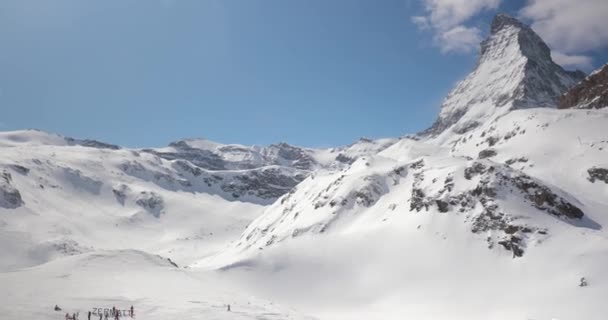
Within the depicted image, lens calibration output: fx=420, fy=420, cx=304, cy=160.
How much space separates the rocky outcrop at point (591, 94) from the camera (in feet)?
305

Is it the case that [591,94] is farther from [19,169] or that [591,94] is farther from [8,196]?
[19,169]

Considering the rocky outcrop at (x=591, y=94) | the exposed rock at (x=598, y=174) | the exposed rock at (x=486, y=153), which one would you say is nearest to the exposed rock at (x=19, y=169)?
the exposed rock at (x=486, y=153)

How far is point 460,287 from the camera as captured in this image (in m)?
52.8

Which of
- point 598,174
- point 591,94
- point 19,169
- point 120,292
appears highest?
point 19,169

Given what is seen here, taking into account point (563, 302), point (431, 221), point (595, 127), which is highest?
point (595, 127)

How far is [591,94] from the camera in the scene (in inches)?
3871

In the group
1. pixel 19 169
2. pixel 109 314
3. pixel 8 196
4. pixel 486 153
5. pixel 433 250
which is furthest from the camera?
pixel 19 169

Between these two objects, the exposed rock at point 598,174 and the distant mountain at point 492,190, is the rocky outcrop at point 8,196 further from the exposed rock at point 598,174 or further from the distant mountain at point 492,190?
the exposed rock at point 598,174

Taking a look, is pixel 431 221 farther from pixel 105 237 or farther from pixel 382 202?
pixel 105 237

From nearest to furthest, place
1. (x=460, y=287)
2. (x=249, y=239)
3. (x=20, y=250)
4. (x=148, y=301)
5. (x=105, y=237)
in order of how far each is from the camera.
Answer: (x=148, y=301)
(x=460, y=287)
(x=249, y=239)
(x=20, y=250)
(x=105, y=237)

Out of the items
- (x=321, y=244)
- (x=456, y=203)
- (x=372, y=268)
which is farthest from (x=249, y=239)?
(x=456, y=203)

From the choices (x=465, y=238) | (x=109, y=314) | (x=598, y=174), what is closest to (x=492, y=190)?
(x=465, y=238)

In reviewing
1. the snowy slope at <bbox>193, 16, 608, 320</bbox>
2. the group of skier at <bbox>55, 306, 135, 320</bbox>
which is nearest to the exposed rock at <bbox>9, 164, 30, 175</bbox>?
the snowy slope at <bbox>193, 16, 608, 320</bbox>

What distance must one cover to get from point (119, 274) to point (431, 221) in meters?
45.5
